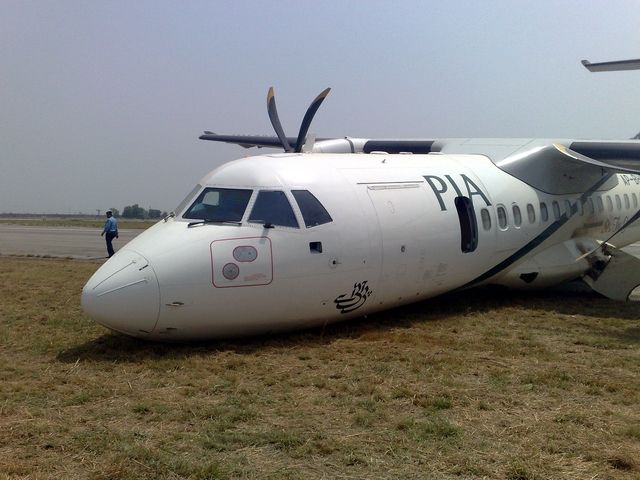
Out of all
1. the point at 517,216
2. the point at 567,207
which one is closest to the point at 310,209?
the point at 517,216

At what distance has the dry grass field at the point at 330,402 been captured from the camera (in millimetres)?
5109

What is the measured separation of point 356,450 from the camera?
5391 mm

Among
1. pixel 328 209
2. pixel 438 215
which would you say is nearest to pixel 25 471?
pixel 328 209

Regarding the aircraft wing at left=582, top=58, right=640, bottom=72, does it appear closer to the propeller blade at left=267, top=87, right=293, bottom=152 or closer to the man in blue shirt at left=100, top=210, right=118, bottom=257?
the propeller blade at left=267, top=87, right=293, bottom=152

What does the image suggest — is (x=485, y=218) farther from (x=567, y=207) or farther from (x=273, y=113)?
(x=273, y=113)

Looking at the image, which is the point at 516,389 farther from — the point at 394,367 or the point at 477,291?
the point at 477,291

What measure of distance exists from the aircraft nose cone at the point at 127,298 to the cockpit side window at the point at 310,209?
2.23 meters

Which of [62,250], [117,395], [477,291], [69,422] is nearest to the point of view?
[69,422]

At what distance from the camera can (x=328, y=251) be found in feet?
29.8

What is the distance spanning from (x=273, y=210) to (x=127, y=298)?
2.26 meters

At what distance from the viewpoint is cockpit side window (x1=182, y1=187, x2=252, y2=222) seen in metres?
8.91

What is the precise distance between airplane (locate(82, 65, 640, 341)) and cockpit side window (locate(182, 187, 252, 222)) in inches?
0.8

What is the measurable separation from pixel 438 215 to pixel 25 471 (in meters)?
7.59

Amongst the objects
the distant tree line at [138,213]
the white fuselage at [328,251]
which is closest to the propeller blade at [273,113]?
the white fuselage at [328,251]
